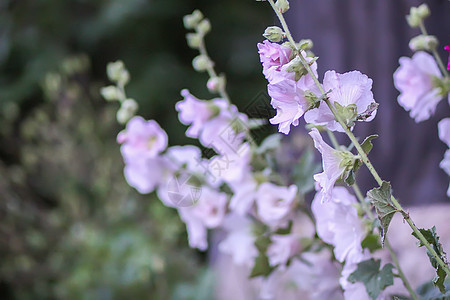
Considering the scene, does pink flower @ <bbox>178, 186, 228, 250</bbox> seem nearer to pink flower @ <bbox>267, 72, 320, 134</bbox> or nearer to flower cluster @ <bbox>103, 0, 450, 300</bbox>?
flower cluster @ <bbox>103, 0, 450, 300</bbox>

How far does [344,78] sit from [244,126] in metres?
0.23

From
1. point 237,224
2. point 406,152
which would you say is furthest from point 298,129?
point 237,224

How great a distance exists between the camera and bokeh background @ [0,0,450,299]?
1058mm

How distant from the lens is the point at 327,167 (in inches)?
14.7

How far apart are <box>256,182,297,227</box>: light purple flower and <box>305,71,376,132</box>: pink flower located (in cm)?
19

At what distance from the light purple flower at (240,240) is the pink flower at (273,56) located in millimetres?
318

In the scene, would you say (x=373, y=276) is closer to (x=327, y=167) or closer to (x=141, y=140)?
(x=327, y=167)

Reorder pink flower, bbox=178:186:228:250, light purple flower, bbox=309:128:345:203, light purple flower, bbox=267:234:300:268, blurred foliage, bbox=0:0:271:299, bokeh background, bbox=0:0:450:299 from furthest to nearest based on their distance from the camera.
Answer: blurred foliage, bbox=0:0:271:299, bokeh background, bbox=0:0:450:299, pink flower, bbox=178:186:228:250, light purple flower, bbox=267:234:300:268, light purple flower, bbox=309:128:345:203

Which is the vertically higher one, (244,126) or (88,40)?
(244,126)

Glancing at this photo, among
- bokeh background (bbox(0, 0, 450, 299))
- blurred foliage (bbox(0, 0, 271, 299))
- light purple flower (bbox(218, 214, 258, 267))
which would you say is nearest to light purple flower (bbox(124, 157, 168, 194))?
light purple flower (bbox(218, 214, 258, 267))

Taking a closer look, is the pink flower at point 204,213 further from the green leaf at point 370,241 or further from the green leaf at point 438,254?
the green leaf at point 438,254

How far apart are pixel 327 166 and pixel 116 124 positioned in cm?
193

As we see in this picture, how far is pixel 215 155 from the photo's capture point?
63 cm

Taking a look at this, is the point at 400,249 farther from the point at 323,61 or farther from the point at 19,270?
the point at 19,270
